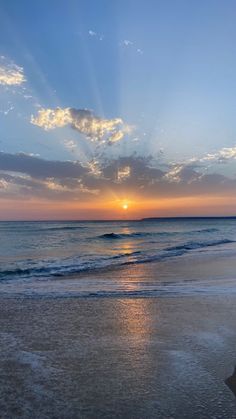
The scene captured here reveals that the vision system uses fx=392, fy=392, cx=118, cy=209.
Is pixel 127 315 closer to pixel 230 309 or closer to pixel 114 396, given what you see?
pixel 230 309

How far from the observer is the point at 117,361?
5336 mm

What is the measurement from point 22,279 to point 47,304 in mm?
5371

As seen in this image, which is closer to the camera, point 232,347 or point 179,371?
point 179,371

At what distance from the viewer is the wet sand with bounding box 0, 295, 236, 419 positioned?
408cm

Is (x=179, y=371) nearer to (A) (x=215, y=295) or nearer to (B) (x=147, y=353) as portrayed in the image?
(B) (x=147, y=353)

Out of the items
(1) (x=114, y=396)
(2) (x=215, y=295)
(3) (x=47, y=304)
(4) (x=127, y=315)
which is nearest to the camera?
(1) (x=114, y=396)

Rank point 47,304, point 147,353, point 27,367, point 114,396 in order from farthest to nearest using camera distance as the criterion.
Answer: point 47,304 < point 147,353 < point 27,367 < point 114,396

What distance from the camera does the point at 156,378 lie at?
476 cm

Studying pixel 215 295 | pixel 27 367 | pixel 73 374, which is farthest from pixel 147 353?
pixel 215 295

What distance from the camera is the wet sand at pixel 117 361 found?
4.08m

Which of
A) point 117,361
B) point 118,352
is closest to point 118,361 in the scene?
point 117,361

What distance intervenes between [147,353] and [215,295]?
187 inches

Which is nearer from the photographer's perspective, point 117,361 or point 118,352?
point 117,361

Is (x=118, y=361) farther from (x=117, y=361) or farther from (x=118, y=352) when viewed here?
(x=118, y=352)
